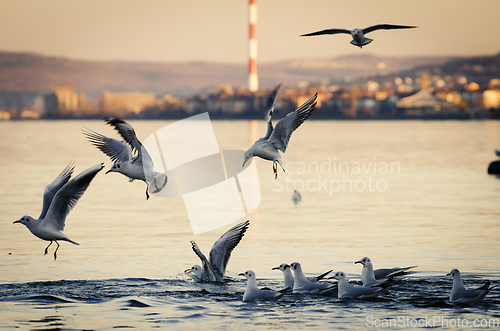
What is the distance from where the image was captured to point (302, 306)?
12.0 m

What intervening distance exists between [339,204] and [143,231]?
773cm

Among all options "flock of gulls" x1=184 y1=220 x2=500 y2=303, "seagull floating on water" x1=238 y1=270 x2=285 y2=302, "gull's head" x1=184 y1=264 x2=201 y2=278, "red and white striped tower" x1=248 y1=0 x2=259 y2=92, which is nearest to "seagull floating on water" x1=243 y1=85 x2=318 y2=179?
"flock of gulls" x1=184 y1=220 x2=500 y2=303

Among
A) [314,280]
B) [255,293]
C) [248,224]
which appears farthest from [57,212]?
[314,280]

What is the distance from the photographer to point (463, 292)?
38.2 ft

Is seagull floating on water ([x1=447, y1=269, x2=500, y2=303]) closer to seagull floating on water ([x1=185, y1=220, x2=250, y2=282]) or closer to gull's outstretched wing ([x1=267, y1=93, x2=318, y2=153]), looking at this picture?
gull's outstretched wing ([x1=267, y1=93, x2=318, y2=153])

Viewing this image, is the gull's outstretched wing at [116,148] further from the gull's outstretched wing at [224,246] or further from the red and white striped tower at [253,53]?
the red and white striped tower at [253,53]

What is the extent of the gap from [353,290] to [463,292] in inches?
67.4

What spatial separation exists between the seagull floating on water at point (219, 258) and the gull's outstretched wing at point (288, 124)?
1.60 metres

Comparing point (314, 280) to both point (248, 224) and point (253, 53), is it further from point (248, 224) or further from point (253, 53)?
point (253, 53)

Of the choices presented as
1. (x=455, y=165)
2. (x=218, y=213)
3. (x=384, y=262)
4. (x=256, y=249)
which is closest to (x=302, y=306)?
(x=384, y=262)

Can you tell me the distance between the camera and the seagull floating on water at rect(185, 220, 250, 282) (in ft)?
44.2

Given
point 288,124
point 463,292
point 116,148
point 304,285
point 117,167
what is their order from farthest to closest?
point 116,148 < point 117,167 < point 288,124 < point 304,285 < point 463,292

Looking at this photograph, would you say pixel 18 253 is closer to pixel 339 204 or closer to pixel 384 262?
pixel 384 262

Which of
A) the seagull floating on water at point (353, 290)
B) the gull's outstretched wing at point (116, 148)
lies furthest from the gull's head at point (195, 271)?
the seagull floating on water at point (353, 290)
